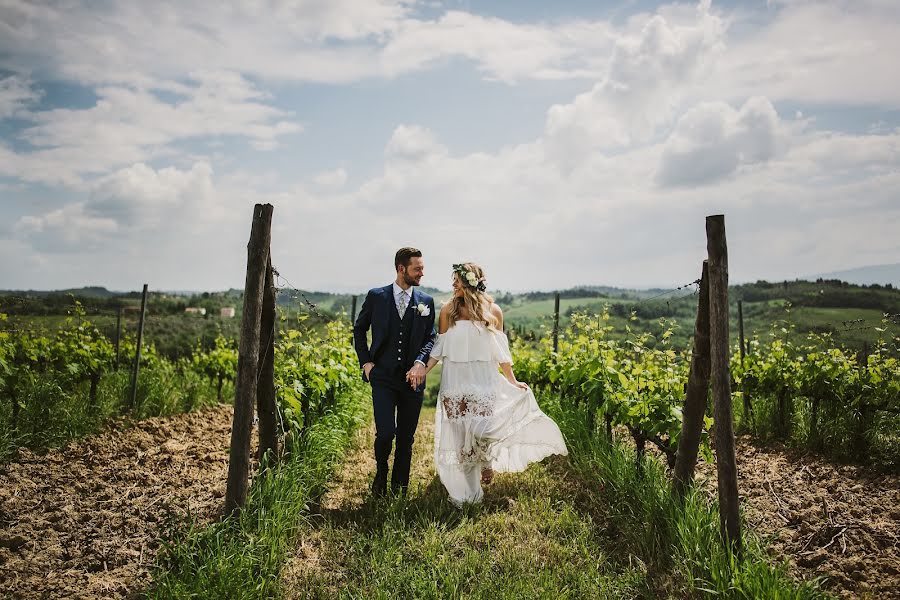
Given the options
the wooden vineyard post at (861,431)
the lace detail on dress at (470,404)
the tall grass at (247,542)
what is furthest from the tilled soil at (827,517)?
the tall grass at (247,542)

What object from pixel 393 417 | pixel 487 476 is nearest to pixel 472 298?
pixel 393 417

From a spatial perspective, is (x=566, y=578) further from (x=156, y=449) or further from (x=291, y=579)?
(x=156, y=449)

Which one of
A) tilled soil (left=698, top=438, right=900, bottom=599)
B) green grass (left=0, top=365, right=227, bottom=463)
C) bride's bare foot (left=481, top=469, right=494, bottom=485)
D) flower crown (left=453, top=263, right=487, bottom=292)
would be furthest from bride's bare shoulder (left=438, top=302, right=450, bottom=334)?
green grass (left=0, top=365, right=227, bottom=463)

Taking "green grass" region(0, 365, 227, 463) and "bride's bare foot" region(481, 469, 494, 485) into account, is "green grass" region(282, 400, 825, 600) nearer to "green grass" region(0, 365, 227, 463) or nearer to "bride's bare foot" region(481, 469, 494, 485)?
"bride's bare foot" region(481, 469, 494, 485)

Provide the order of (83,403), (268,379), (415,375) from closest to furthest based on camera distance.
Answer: (268,379), (415,375), (83,403)

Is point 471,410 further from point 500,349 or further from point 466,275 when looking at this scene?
point 466,275

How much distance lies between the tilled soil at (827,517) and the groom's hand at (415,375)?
2488 millimetres

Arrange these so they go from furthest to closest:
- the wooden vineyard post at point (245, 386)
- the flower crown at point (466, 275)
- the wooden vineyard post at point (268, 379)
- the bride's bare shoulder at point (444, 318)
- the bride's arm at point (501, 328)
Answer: the bride's arm at point (501, 328) < the bride's bare shoulder at point (444, 318) < the flower crown at point (466, 275) < the wooden vineyard post at point (268, 379) < the wooden vineyard post at point (245, 386)

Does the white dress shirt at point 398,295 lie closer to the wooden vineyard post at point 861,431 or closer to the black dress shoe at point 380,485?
the black dress shoe at point 380,485

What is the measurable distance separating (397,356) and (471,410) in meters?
0.87

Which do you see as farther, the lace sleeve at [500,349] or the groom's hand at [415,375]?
the lace sleeve at [500,349]

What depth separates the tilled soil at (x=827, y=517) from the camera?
3.76 metres

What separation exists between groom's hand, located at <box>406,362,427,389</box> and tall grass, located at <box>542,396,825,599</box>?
71.8 inches

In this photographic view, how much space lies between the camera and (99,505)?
14.7ft
